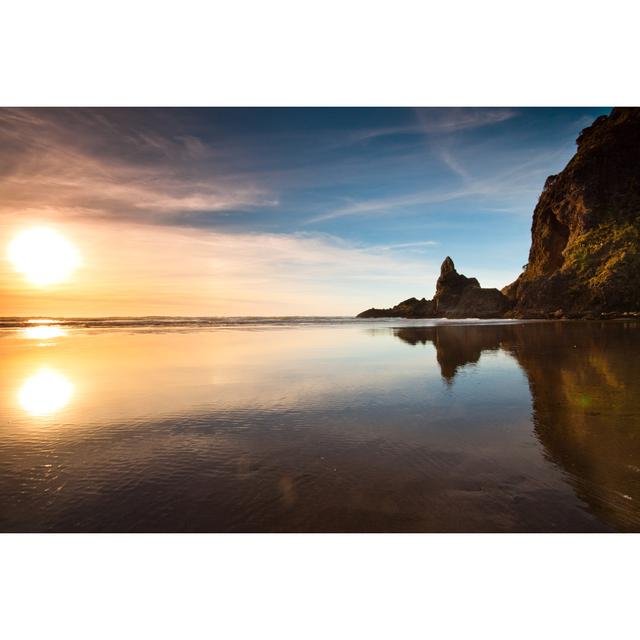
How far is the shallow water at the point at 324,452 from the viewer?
4.49 m

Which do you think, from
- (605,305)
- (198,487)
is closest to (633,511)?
(198,487)

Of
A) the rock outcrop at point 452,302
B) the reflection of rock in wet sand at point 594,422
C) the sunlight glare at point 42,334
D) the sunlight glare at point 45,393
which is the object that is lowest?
the reflection of rock in wet sand at point 594,422

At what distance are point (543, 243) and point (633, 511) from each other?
351ft

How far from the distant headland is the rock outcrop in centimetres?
1708

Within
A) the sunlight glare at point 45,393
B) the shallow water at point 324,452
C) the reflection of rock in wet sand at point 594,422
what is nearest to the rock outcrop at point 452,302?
the reflection of rock in wet sand at point 594,422

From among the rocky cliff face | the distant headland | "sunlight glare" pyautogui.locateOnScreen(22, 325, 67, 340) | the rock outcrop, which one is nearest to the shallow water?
"sunlight glare" pyautogui.locateOnScreen(22, 325, 67, 340)

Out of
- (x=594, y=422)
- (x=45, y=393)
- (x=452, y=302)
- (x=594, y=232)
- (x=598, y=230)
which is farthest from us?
(x=452, y=302)

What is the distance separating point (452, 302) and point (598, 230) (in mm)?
71003

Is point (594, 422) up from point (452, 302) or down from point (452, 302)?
down

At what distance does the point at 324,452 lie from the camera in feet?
21.3

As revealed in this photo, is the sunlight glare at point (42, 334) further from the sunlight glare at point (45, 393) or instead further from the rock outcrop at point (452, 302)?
the rock outcrop at point (452, 302)

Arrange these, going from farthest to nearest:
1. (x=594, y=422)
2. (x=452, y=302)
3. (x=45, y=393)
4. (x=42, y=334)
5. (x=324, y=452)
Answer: (x=452, y=302) → (x=42, y=334) → (x=45, y=393) → (x=594, y=422) → (x=324, y=452)

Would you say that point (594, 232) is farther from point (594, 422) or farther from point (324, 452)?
point (324, 452)

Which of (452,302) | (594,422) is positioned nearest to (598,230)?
(452,302)
